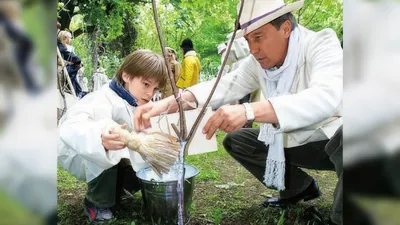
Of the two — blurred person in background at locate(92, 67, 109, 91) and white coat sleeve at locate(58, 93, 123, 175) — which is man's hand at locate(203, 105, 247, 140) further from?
blurred person in background at locate(92, 67, 109, 91)

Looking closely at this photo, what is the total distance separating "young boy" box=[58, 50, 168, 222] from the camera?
147 centimetres

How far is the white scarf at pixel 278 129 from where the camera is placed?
1.61 m

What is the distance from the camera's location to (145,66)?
1.60m

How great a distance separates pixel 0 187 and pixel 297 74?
1254 mm

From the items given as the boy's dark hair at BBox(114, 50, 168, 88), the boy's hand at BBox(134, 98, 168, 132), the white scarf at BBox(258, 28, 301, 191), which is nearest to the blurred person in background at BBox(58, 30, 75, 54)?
the boy's dark hair at BBox(114, 50, 168, 88)

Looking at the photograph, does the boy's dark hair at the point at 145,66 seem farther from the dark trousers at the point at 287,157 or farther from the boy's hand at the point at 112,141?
the dark trousers at the point at 287,157

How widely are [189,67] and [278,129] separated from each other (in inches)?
18.0

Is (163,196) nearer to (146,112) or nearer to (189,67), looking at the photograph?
(146,112)

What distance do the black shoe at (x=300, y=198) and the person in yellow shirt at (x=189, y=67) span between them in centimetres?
72

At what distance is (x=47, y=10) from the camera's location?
64cm

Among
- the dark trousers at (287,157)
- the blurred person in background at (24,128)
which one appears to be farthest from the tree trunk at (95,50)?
the blurred person in background at (24,128)

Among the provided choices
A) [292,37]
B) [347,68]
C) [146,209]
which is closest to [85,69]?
[146,209]

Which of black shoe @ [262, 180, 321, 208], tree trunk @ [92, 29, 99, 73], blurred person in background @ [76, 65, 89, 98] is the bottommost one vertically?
black shoe @ [262, 180, 321, 208]

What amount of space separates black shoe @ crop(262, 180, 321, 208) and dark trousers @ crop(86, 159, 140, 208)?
0.69 m
